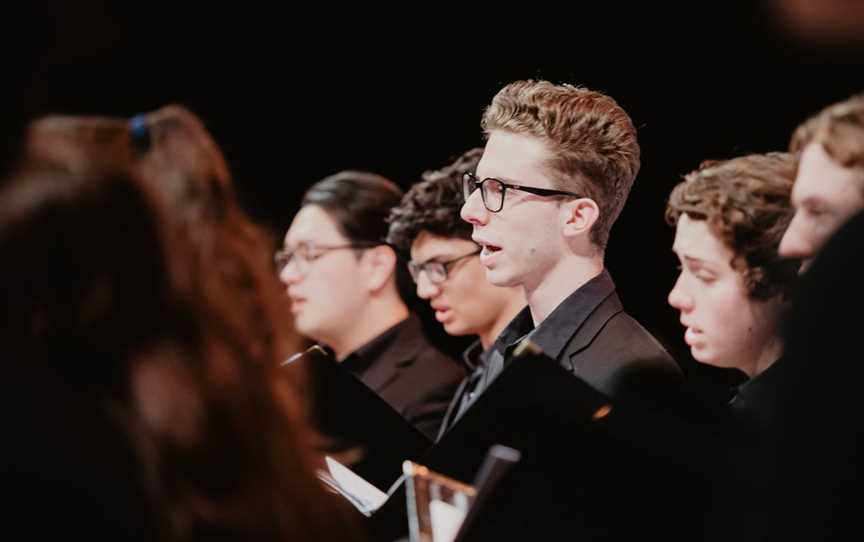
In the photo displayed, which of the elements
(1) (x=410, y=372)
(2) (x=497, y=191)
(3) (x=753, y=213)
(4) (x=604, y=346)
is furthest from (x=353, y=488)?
(1) (x=410, y=372)

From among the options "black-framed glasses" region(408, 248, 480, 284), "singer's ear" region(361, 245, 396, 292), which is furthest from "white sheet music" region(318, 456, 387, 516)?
"singer's ear" region(361, 245, 396, 292)

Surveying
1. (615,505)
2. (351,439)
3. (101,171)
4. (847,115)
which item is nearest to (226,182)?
(101,171)

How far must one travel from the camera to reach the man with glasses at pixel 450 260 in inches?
160

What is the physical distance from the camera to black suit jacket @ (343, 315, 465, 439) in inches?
165

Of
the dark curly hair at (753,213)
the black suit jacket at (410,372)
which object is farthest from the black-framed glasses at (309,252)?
the dark curly hair at (753,213)

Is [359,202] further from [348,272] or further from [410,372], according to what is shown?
[410,372]

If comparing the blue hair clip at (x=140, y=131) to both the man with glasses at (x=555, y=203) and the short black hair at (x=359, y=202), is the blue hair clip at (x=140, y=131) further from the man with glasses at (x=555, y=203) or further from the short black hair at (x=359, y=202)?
the short black hair at (x=359, y=202)

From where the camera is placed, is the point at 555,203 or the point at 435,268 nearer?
the point at 555,203

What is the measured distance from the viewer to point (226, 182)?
1.50 m

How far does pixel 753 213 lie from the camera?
9.05 feet

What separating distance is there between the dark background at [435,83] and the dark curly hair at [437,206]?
466 mm

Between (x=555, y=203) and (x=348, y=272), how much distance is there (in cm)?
170

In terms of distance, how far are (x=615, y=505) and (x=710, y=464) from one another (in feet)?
0.53

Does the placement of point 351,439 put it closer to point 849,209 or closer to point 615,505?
point 615,505
